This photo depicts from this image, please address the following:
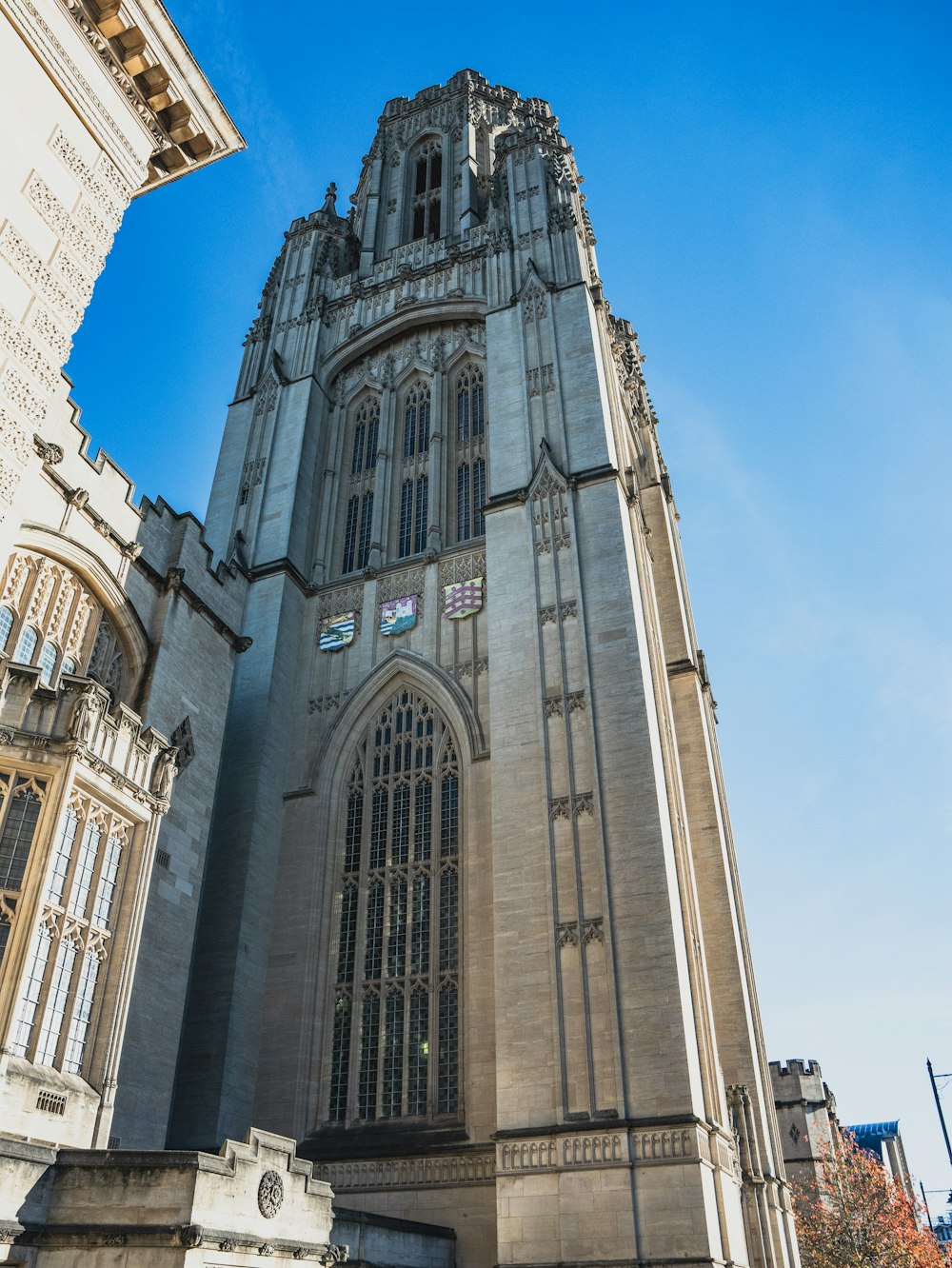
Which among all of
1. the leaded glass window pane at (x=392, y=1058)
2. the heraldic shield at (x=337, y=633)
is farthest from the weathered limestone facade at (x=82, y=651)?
the leaded glass window pane at (x=392, y=1058)

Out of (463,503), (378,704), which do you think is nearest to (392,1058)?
(378,704)

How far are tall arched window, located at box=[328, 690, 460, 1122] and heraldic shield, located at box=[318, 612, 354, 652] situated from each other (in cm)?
244

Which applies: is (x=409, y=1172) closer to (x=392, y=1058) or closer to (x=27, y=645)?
(x=392, y=1058)

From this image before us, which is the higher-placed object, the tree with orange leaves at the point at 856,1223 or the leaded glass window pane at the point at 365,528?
the leaded glass window pane at the point at 365,528

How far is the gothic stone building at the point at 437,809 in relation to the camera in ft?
53.3

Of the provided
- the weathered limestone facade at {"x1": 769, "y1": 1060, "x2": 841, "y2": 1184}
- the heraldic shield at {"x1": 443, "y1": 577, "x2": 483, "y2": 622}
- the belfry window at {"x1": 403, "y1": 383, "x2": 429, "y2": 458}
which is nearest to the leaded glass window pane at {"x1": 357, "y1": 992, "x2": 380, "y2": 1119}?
the heraldic shield at {"x1": 443, "y1": 577, "x2": 483, "y2": 622}

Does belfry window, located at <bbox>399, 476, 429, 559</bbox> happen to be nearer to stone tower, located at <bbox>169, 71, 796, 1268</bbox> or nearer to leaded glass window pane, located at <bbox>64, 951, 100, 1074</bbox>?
stone tower, located at <bbox>169, 71, 796, 1268</bbox>

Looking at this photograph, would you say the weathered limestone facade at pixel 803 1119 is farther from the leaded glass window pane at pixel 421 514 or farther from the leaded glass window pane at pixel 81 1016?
the leaded glass window pane at pixel 81 1016

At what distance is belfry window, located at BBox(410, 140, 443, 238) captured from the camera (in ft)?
128

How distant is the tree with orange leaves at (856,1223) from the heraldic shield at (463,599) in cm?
2438

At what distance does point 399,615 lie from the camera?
2614 cm

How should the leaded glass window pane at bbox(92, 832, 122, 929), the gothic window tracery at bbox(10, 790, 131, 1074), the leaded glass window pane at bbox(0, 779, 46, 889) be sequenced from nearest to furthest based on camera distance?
the gothic window tracery at bbox(10, 790, 131, 1074)
the leaded glass window pane at bbox(0, 779, 46, 889)
the leaded glass window pane at bbox(92, 832, 122, 929)

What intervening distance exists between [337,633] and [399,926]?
27.6 feet

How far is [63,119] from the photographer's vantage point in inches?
347
